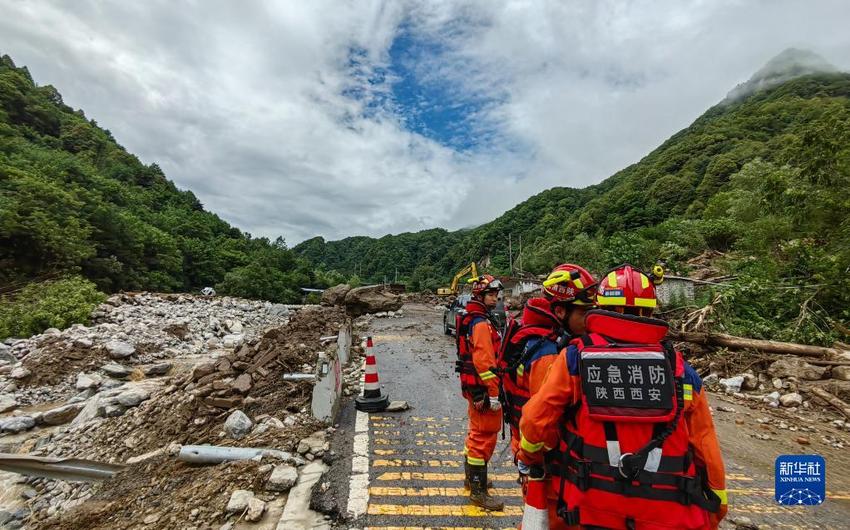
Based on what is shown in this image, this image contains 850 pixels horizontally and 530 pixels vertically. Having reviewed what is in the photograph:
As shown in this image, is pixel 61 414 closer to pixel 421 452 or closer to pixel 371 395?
pixel 371 395

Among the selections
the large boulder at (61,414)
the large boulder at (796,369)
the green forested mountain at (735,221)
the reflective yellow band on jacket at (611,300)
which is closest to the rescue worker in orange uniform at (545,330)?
the reflective yellow band on jacket at (611,300)

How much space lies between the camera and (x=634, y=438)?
64.1 inches

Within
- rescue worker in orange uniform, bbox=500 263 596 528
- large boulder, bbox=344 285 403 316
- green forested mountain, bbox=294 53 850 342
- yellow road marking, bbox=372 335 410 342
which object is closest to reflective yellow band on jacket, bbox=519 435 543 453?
rescue worker in orange uniform, bbox=500 263 596 528

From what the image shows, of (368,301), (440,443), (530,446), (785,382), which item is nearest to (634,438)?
(530,446)

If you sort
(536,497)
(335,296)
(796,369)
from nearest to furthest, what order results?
(536,497), (796,369), (335,296)

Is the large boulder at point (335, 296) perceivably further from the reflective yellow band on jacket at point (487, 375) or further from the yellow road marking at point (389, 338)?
the reflective yellow band on jacket at point (487, 375)

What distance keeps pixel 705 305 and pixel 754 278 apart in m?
1.24

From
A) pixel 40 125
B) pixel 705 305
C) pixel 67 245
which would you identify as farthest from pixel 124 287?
Result: pixel 40 125

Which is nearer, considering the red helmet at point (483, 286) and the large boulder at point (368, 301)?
the red helmet at point (483, 286)

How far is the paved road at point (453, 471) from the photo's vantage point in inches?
131

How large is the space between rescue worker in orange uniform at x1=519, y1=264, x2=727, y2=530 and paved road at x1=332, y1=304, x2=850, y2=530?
187 cm

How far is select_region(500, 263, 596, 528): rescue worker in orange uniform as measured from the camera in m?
2.40

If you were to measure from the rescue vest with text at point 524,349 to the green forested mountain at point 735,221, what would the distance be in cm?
865

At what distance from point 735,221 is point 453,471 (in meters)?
22.4
